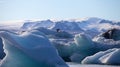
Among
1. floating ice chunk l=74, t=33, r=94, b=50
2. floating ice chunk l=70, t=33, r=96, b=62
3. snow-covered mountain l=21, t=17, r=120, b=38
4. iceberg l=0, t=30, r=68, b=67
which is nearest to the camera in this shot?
iceberg l=0, t=30, r=68, b=67

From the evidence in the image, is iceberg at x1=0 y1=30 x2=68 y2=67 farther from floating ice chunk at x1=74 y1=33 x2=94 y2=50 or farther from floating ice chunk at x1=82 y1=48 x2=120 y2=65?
floating ice chunk at x1=74 y1=33 x2=94 y2=50

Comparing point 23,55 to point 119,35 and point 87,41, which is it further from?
point 119,35

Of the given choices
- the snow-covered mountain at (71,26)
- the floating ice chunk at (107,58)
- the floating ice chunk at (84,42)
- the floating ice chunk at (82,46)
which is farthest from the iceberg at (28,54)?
the snow-covered mountain at (71,26)

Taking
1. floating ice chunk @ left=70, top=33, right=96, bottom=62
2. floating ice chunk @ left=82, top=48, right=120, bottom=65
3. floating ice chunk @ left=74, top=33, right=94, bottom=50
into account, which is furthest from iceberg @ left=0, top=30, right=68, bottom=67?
floating ice chunk @ left=74, top=33, right=94, bottom=50

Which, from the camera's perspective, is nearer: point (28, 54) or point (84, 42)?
point (28, 54)

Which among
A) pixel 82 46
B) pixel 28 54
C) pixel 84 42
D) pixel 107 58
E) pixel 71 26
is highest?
pixel 28 54

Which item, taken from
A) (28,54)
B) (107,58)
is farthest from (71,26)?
(28,54)

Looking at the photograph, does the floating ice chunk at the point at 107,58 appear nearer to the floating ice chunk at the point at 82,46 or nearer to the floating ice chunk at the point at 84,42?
the floating ice chunk at the point at 82,46

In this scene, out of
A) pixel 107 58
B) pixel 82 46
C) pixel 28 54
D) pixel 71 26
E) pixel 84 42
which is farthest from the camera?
pixel 71 26

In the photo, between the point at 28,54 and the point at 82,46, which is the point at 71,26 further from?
the point at 28,54

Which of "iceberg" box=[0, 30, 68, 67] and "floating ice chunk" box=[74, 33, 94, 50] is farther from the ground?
"iceberg" box=[0, 30, 68, 67]

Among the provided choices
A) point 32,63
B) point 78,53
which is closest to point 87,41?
point 78,53

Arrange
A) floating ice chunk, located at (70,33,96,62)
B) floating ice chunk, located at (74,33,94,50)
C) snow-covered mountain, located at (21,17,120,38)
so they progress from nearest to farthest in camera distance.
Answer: floating ice chunk, located at (70,33,96,62) < floating ice chunk, located at (74,33,94,50) < snow-covered mountain, located at (21,17,120,38)

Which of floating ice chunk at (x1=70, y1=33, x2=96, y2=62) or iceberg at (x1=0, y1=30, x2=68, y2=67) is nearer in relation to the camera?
iceberg at (x1=0, y1=30, x2=68, y2=67)
